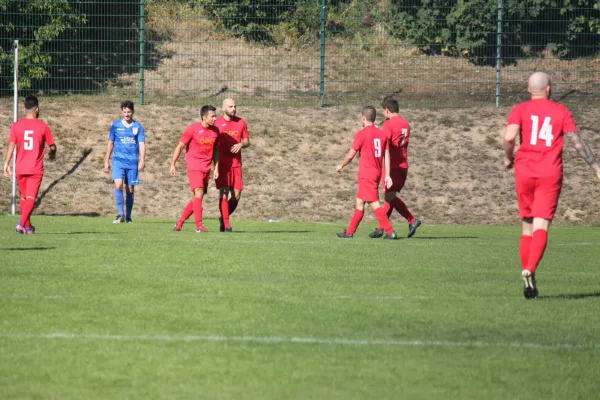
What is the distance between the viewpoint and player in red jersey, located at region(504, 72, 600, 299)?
381 inches

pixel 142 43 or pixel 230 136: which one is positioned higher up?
pixel 142 43

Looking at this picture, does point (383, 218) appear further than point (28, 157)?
Yes

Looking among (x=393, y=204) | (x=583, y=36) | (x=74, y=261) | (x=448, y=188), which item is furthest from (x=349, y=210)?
(x=74, y=261)

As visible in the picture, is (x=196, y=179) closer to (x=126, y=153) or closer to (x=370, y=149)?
(x=370, y=149)

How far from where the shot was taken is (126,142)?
20.5 m

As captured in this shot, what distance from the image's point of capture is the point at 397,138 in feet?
57.3

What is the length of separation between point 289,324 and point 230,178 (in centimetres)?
1046

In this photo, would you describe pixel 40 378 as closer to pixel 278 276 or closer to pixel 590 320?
pixel 590 320

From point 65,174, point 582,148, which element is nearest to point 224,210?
point 65,174

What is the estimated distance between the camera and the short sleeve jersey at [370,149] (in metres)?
16.8

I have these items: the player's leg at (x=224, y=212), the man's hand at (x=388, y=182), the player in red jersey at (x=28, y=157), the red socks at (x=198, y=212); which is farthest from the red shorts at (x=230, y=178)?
the player in red jersey at (x=28, y=157)

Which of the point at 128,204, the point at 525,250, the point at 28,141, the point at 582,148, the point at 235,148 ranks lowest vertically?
the point at 128,204

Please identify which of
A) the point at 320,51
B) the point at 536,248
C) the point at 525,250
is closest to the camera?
the point at 536,248

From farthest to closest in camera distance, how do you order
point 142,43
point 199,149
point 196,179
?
point 142,43 → point 199,149 → point 196,179
